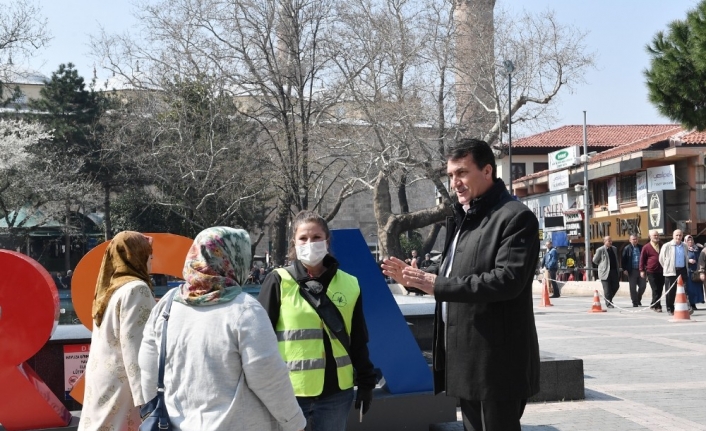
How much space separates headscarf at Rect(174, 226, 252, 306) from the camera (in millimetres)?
3246

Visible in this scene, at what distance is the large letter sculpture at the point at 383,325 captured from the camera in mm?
6602

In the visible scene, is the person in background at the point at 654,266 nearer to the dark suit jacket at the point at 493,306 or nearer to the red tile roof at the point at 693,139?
the dark suit jacket at the point at 493,306

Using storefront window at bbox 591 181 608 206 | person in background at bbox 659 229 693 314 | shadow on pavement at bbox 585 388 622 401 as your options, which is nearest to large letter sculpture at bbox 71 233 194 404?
shadow on pavement at bbox 585 388 622 401

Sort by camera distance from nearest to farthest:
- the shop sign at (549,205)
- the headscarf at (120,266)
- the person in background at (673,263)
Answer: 1. the headscarf at (120,266)
2. the person in background at (673,263)
3. the shop sign at (549,205)

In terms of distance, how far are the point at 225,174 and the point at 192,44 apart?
4470 millimetres

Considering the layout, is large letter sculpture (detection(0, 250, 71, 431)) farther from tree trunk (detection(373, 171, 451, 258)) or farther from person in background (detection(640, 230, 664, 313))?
tree trunk (detection(373, 171, 451, 258))

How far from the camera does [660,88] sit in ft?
51.3

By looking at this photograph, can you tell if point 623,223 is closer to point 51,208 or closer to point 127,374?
point 51,208

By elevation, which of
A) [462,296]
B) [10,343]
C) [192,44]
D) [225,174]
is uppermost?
[192,44]

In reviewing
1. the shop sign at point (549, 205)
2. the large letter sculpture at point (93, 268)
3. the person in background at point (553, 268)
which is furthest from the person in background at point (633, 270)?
the shop sign at point (549, 205)

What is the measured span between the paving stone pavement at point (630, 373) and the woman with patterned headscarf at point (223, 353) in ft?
14.2

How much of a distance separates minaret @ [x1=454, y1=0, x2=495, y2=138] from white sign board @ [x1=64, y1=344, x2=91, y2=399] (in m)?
23.7

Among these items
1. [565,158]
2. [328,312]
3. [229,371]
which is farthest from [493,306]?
[565,158]

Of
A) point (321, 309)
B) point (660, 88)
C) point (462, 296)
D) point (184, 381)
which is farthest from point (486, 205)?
point (660, 88)
